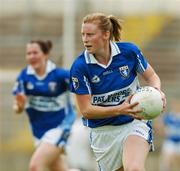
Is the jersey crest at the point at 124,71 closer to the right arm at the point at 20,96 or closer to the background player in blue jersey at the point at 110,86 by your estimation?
the background player in blue jersey at the point at 110,86

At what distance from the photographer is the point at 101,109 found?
7078mm

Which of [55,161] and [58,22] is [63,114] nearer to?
[55,161]

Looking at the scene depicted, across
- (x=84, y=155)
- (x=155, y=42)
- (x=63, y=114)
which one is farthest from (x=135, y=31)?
(x=63, y=114)

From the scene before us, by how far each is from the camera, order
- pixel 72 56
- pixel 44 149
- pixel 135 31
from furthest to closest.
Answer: pixel 135 31
pixel 72 56
pixel 44 149

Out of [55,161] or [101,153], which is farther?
[55,161]

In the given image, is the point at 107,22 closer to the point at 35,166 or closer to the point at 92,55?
the point at 92,55

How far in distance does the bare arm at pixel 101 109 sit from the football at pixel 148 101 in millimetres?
64

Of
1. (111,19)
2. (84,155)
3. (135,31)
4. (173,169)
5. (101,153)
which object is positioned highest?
(111,19)

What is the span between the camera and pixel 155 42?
20094 millimetres

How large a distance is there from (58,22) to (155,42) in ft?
7.91

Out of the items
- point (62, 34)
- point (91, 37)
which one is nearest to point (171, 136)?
point (62, 34)

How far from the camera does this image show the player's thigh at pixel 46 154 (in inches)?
368

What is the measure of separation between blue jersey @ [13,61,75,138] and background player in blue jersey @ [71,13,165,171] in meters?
2.22

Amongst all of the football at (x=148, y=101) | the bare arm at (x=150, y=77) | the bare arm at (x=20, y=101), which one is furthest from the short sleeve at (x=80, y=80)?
the bare arm at (x=20, y=101)
